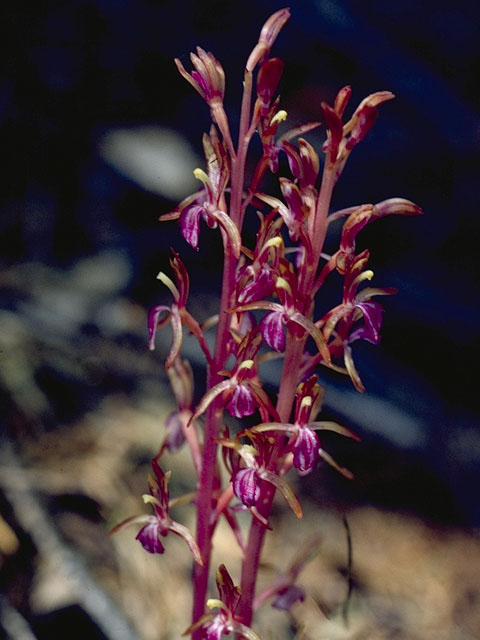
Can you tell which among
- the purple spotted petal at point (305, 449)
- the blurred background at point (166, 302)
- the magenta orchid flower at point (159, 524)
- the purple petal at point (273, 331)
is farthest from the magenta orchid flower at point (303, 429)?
the blurred background at point (166, 302)

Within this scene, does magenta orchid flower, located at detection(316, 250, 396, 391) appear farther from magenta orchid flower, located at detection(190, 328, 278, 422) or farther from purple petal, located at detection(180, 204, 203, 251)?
purple petal, located at detection(180, 204, 203, 251)

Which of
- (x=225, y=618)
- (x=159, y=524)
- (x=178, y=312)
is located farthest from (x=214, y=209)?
(x=225, y=618)

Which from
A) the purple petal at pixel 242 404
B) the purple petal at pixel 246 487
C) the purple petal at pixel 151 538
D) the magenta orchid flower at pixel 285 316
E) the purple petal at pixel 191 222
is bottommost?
the purple petal at pixel 151 538

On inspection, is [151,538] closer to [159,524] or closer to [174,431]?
[159,524]

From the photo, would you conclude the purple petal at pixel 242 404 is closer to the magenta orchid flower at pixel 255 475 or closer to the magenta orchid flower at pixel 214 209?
the magenta orchid flower at pixel 255 475

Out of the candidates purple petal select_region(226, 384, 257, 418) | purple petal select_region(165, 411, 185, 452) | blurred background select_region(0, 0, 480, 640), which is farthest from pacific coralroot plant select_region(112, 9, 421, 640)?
blurred background select_region(0, 0, 480, 640)
